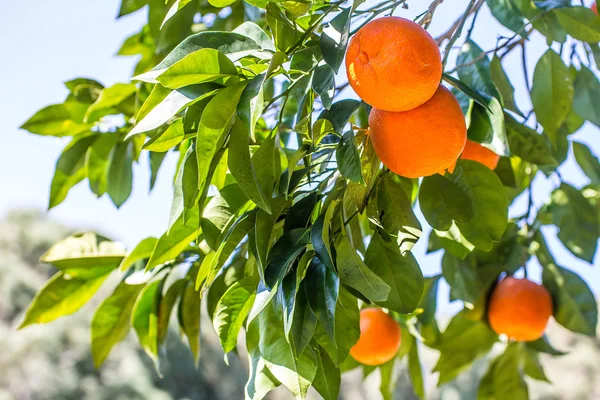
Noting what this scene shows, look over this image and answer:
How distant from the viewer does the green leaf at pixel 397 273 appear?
2.51 feet

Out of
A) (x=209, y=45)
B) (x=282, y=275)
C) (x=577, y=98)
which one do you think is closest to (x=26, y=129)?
(x=209, y=45)

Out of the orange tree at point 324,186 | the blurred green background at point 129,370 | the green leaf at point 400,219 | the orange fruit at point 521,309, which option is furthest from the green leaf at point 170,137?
the blurred green background at point 129,370

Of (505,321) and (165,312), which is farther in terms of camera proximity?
(505,321)

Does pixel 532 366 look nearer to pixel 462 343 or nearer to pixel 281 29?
pixel 462 343

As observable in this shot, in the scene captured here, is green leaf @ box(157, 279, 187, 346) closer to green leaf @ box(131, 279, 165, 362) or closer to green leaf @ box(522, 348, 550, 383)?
green leaf @ box(131, 279, 165, 362)

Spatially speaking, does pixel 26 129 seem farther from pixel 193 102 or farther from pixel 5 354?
pixel 5 354

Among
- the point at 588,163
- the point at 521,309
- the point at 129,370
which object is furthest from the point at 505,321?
the point at 129,370

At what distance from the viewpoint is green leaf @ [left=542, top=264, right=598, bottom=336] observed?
3.99 ft

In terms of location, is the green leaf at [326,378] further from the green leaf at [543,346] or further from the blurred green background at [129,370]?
the blurred green background at [129,370]

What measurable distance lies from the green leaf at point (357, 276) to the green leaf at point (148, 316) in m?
0.47

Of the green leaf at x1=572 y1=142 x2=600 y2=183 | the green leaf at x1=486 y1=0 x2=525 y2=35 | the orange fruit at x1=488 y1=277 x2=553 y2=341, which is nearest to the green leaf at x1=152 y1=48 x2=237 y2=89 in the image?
the green leaf at x1=486 y1=0 x2=525 y2=35

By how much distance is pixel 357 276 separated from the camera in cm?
63

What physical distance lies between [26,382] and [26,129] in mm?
2744

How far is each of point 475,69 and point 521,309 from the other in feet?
1.48
